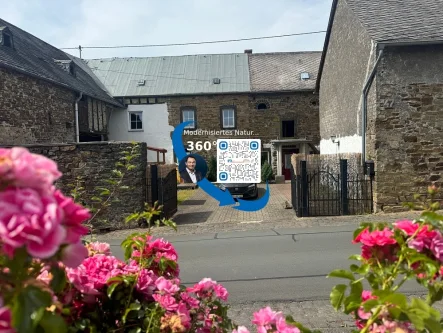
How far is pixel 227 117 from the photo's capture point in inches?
1106

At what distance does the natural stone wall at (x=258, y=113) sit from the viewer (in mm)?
27609

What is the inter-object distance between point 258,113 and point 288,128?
7.46 ft

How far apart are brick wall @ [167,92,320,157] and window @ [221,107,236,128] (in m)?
0.28

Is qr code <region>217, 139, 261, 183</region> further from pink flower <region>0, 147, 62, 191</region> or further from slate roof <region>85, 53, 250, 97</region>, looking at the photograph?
slate roof <region>85, 53, 250, 97</region>

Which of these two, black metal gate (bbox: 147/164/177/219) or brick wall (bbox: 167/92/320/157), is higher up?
brick wall (bbox: 167/92/320/157)

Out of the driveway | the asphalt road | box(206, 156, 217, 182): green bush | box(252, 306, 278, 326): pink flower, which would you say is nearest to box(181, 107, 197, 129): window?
box(206, 156, 217, 182): green bush

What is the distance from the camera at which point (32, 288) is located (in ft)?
2.90

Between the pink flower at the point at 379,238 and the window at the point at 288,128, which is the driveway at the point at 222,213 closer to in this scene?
the pink flower at the point at 379,238

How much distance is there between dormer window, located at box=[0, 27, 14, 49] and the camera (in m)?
18.2

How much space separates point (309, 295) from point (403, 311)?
4.30 metres

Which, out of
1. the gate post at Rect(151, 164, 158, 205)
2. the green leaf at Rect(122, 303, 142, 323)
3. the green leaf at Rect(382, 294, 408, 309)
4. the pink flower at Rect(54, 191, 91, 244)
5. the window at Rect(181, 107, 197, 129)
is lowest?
the gate post at Rect(151, 164, 158, 205)

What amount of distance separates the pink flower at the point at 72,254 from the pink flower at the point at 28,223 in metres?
0.10

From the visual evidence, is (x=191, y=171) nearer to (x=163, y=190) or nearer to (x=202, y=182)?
(x=202, y=182)

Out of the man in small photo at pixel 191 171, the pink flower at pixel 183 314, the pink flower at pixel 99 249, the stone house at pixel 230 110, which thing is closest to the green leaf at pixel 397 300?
the pink flower at pixel 183 314
